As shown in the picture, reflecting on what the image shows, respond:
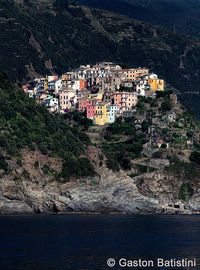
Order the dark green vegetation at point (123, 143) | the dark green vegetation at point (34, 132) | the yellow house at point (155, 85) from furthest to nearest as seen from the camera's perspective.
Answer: the yellow house at point (155, 85) → the dark green vegetation at point (123, 143) → the dark green vegetation at point (34, 132)

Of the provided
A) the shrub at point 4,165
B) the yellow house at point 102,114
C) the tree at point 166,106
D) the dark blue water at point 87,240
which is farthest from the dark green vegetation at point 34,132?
the tree at point 166,106

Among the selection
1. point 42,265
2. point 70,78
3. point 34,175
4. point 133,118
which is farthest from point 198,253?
point 70,78

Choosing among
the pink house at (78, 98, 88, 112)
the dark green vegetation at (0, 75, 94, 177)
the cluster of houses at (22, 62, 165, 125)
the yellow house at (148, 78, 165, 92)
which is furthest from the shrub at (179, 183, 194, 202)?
the yellow house at (148, 78, 165, 92)

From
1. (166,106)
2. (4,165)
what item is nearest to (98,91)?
(166,106)

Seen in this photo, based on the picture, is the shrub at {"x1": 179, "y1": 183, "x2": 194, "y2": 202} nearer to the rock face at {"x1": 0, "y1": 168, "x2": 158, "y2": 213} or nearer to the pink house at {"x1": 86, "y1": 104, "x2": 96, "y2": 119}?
the rock face at {"x1": 0, "y1": 168, "x2": 158, "y2": 213}

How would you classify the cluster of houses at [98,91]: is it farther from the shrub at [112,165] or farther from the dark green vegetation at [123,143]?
the shrub at [112,165]

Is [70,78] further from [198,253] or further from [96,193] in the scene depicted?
[198,253]
